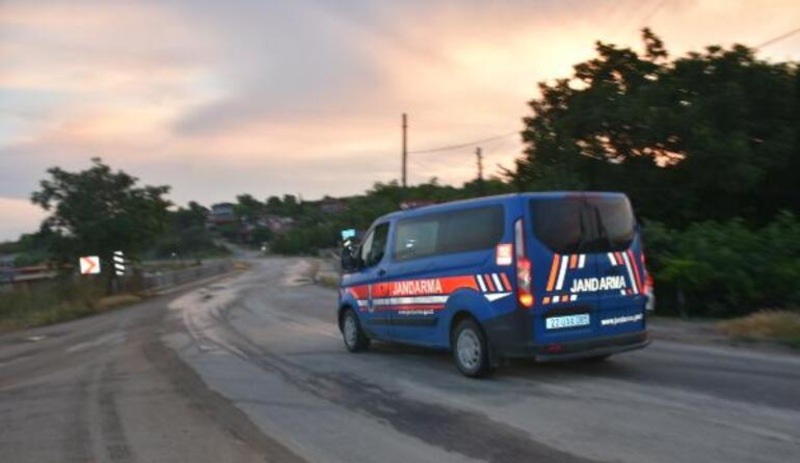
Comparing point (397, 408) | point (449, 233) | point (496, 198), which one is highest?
point (496, 198)

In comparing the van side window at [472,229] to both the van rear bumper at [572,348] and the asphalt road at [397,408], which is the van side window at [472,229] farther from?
the asphalt road at [397,408]

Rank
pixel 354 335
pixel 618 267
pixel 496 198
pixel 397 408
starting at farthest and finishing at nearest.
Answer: pixel 354 335, pixel 618 267, pixel 496 198, pixel 397 408

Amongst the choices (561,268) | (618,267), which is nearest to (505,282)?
(561,268)

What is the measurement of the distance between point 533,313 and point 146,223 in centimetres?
3842

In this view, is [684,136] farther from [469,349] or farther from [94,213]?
[94,213]

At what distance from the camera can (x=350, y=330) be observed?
12336 mm

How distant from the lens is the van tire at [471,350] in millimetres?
9031

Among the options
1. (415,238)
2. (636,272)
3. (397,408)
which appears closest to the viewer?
(397,408)

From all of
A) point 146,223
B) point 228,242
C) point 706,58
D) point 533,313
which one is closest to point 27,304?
point 146,223

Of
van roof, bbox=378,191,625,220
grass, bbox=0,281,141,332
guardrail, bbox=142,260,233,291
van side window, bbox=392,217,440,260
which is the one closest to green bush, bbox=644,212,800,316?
van roof, bbox=378,191,625,220

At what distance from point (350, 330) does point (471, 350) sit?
347cm

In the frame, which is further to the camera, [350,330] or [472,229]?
[350,330]

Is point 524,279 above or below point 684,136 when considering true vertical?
below

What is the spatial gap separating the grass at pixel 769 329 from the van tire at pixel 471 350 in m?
4.69
